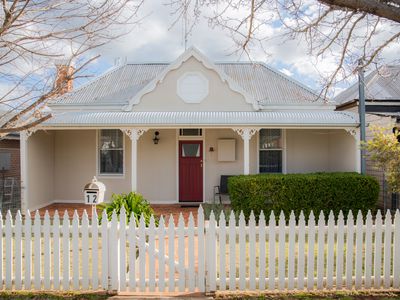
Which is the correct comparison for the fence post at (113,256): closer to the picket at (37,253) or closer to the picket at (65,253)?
the picket at (65,253)

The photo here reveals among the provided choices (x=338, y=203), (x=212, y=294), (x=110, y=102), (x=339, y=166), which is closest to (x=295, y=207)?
(x=338, y=203)

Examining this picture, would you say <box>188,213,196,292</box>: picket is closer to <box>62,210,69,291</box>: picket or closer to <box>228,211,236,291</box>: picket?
<box>228,211,236,291</box>: picket

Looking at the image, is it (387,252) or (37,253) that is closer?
(37,253)

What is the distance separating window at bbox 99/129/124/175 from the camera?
42.6 feet

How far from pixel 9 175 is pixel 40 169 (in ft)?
14.0

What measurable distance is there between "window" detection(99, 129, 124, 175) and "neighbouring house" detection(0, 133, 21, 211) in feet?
10.4

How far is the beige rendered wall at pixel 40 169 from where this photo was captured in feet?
37.1

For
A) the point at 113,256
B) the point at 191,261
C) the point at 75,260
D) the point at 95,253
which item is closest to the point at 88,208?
the point at 75,260

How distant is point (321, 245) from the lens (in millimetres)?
4926

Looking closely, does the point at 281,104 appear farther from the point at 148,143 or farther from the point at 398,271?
the point at 398,271

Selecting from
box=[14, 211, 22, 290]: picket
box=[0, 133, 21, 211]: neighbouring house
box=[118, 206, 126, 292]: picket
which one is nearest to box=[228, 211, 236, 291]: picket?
box=[118, 206, 126, 292]: picket

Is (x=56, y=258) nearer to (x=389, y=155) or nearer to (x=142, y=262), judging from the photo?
(x=142, y=262)

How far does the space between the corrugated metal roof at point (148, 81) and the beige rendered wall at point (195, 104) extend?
804 millimetres

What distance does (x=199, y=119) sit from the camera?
11.2m
